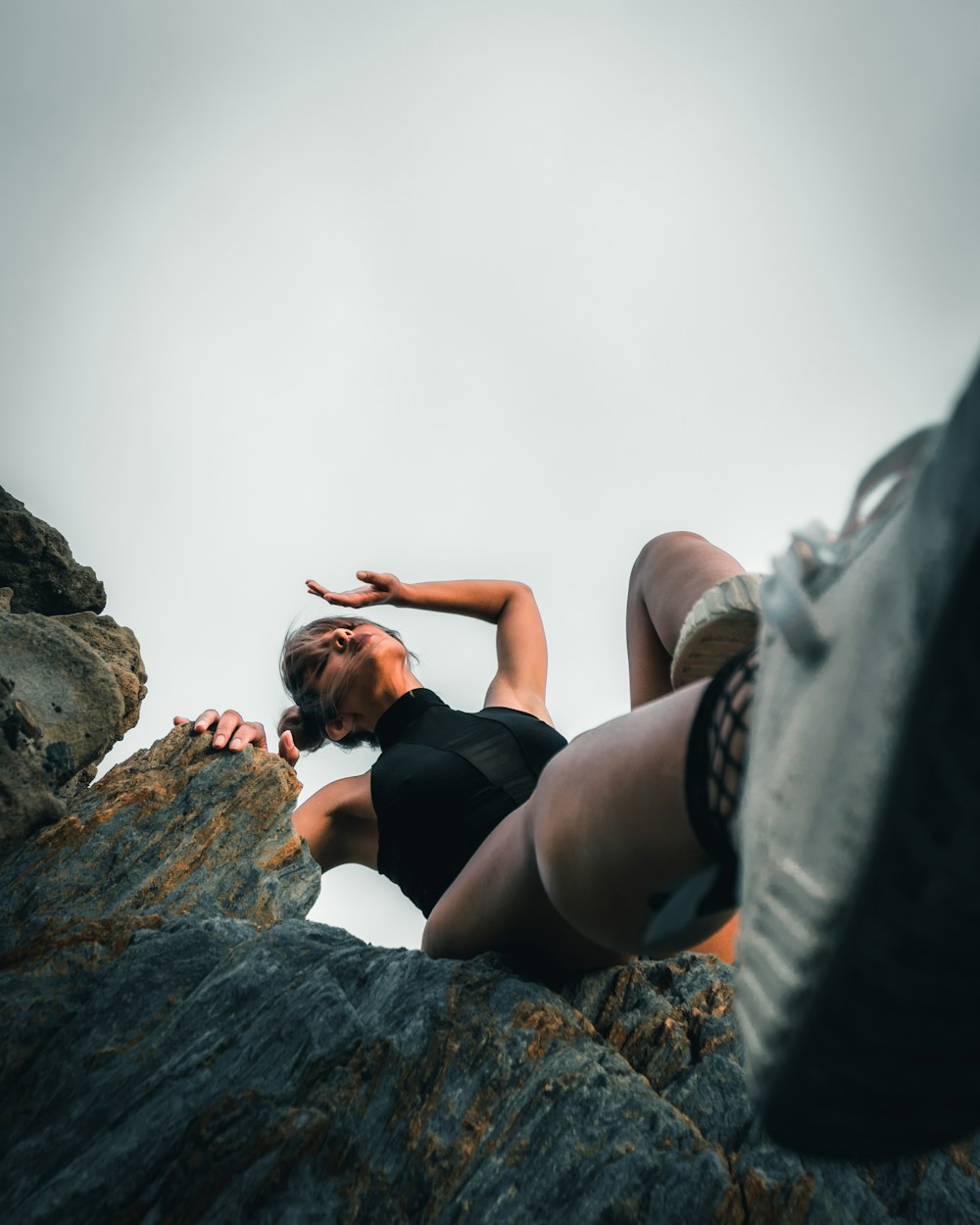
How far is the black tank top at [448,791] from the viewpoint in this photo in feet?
7.02

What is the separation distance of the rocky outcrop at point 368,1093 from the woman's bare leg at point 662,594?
730 mm

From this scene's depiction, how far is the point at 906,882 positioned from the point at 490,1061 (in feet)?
3.40

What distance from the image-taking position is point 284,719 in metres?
3.43

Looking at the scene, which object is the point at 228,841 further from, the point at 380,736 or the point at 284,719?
the point at 284,719

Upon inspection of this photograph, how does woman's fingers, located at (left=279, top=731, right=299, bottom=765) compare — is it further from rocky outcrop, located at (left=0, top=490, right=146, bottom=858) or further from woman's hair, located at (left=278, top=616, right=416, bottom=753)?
rocky outcrop, located at (left=0, top=490, right=146, bottom=858)

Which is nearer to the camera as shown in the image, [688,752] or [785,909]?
[785,909]

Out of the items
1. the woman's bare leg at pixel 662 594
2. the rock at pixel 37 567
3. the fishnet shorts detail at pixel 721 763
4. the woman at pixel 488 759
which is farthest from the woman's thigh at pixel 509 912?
the rock at pixel 37 567

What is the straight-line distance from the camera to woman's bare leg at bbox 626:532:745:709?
1804 mm

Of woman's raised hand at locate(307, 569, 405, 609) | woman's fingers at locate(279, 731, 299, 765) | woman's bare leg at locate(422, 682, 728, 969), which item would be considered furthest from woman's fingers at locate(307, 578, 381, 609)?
woman's bare leg at locate(422, 682, 728, 969)

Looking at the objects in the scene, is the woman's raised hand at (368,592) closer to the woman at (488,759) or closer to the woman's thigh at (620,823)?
the woman at (488,759)

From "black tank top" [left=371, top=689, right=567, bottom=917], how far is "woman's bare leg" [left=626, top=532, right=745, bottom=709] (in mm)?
414

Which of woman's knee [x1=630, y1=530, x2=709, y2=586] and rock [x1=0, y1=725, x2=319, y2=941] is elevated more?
woman's knee [x1=630, y1=530, x2=709, y2=586]

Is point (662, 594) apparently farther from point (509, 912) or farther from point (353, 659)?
point (353, 659)

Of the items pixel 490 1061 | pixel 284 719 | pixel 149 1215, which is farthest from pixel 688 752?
pixel 284 719
